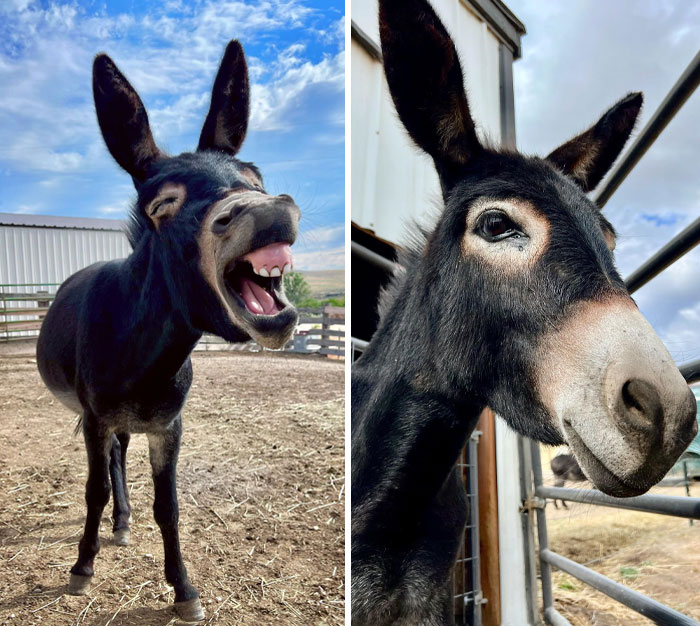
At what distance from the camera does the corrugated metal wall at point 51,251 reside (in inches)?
62.5

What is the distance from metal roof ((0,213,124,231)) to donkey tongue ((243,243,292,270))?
17.6 inches

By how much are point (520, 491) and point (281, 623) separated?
2.76 feet

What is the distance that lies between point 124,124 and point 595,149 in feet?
4.22

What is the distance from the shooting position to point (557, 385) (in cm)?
82

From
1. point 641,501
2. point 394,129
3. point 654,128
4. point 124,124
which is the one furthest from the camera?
point 124,124

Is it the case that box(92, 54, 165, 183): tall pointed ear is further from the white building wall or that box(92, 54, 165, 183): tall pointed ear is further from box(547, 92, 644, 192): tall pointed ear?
box(547, 92, 644, 192): tall pointed ear

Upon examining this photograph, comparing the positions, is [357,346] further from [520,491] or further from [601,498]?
[601,498]

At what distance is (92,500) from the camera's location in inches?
60.4

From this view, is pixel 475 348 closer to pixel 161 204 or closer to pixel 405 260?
pixel 405 260

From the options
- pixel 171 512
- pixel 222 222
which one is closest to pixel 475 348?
pixel 222 222

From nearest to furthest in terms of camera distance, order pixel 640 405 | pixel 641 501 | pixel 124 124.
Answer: pixel 640 405
pixel 641 501
pixel 124 124

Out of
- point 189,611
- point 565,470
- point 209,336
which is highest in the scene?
point 209,336

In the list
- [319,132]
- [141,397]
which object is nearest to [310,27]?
[319,132]

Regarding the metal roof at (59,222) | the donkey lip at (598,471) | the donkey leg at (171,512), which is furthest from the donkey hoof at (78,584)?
the donkey lip at (598,471)
